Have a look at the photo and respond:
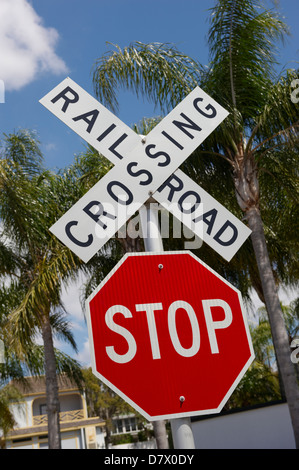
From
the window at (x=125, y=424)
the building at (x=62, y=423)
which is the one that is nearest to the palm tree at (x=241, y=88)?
the building at (x=62, y=423)

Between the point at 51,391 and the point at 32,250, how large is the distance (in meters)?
3.29

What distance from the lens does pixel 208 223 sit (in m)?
2.22

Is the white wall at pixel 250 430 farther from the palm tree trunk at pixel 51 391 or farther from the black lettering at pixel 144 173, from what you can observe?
the black lettering at pixel 144 173

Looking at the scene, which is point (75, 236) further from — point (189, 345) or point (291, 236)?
point (291, 236)

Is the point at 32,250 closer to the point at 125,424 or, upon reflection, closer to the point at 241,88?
the point at 241,88

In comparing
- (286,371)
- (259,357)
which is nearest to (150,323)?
(286,371)

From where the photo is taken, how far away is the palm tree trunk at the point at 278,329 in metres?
7.98

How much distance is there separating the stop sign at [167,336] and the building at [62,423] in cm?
3736

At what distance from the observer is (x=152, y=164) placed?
7.24 ft

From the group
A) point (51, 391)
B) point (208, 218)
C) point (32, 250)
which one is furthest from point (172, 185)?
point (51, 391)

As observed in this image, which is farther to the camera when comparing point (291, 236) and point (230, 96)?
point (291, 236)

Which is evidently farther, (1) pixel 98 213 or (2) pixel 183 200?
(2) pixel 183 200

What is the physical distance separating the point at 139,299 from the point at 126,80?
25.0 feet
